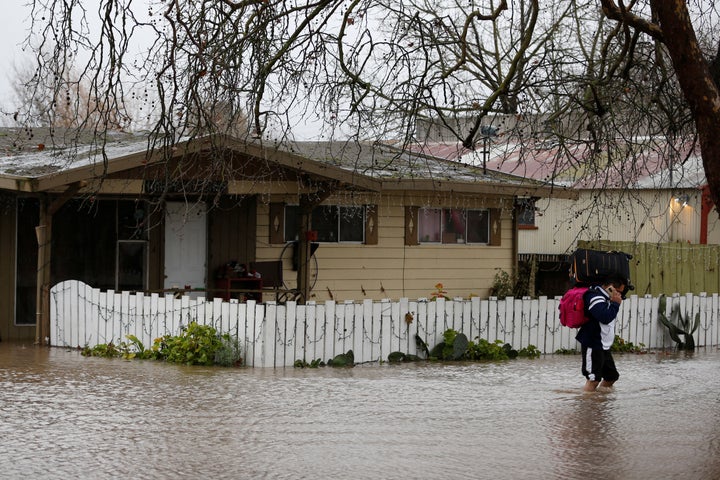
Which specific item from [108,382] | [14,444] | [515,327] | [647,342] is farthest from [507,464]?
[647,342]

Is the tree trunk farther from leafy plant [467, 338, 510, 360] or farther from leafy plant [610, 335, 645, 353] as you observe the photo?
leafy plant [610, 335, 645, 353]

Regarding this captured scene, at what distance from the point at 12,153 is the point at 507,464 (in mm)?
13179

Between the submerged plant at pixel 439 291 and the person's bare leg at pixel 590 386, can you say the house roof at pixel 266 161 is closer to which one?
the submerged plant at pixel 439 291

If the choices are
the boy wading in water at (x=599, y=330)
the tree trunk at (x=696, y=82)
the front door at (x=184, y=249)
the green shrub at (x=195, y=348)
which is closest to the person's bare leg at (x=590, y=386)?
the boy wading in water at (x=599, y=330)

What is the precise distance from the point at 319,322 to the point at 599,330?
410 centimetres

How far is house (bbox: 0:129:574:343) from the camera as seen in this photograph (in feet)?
54.0

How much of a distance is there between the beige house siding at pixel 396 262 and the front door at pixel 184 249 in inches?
42.1

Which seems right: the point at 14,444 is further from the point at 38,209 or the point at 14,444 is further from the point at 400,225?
the point at 400,225

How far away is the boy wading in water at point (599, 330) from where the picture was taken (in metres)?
11.7

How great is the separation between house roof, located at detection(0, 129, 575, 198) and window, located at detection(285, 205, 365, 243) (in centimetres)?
104

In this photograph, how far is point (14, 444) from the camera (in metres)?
8.49

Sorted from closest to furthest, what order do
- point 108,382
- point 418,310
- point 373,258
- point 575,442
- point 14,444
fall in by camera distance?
1. point 14,444
2. point 575,442
3. point 108,382
4. point 418,310
5. point 373,258

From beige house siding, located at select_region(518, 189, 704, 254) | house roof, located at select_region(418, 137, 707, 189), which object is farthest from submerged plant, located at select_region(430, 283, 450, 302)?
beige house siding, located at select_region(518, 189, 704, 254)

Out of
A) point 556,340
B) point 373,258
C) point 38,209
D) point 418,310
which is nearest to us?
point 418,310
